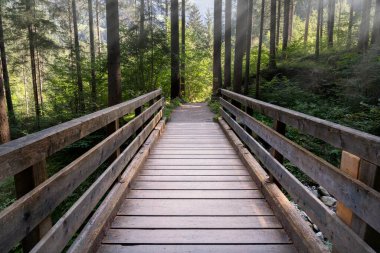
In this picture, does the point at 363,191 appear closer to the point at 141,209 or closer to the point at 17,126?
the point at 141,209

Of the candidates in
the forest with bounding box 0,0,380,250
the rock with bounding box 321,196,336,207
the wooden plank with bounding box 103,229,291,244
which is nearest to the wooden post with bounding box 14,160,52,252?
the wooden plank with bounding box 103,229,291,244

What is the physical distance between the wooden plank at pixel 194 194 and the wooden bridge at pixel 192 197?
0.01m

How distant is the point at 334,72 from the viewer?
16.3m

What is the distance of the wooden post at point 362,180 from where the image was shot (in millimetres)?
1658

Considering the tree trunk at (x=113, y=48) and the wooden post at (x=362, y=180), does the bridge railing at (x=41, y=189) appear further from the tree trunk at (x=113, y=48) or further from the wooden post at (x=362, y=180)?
the tree trunk at (x=113, y=48)

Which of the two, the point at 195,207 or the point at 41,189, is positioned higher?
the point at 41,189

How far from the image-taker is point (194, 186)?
4039mm

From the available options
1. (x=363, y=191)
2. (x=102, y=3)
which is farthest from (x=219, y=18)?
(x=363, y=191)

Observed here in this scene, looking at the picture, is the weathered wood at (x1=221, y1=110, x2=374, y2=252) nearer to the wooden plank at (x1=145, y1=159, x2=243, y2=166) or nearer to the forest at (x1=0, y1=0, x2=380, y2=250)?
the wooden plank at (x1=145, y1=159, x2=243, y2=166)

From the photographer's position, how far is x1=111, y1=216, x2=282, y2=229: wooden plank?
2936 millimetres

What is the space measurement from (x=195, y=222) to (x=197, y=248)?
45 cm

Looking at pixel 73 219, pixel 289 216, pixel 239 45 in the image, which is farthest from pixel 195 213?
pixel 239 45

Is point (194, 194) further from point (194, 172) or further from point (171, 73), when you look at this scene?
point (171, 73)

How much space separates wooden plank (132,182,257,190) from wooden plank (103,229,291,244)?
1.11 metres
